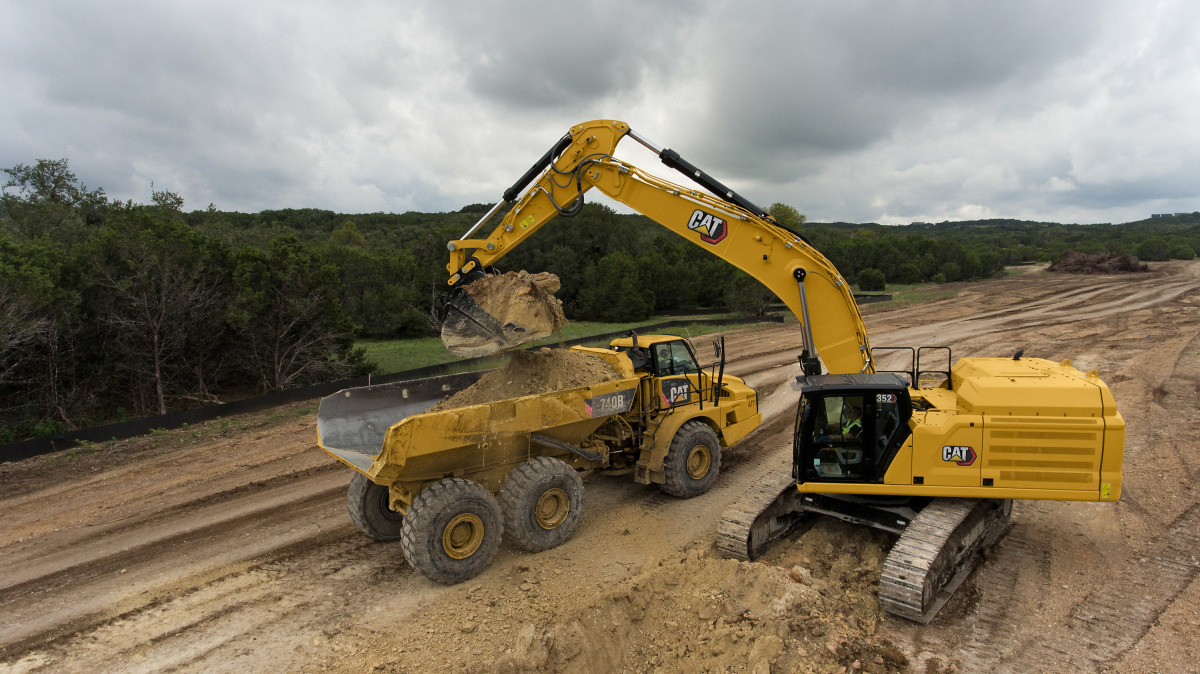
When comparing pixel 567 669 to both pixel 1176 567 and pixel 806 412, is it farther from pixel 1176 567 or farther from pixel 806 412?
pixel 1176 567

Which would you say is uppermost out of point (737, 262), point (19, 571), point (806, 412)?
point (737, 262)

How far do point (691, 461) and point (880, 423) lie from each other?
273cm

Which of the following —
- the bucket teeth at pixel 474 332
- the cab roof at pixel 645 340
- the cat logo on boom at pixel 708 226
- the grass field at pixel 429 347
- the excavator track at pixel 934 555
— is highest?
the cat logo on boom at pixel 708 226

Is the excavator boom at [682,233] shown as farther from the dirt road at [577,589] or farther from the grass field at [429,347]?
the grass field at [429,347]

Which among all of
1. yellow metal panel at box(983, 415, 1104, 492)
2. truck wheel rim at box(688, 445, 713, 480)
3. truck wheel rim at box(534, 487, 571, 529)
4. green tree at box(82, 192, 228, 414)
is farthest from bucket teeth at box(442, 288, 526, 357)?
green tree at box(82, 192, 228, 414)

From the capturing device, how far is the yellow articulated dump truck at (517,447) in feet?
19.7

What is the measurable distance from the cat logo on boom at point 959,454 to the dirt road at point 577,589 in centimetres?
119

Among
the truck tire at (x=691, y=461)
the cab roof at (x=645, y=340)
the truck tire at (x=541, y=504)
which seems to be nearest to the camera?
the truck tire at (x=541, y=504)

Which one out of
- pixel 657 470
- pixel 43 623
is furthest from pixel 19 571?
pixel 657 470

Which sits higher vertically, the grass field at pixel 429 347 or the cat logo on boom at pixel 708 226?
the cat logo on boom at pixel 708 226

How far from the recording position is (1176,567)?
19.6ft

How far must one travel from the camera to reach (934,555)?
521cm

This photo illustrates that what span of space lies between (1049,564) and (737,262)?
460cm

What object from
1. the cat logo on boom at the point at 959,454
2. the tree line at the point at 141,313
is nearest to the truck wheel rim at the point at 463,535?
the cat logo on boom at the point at 959,454
